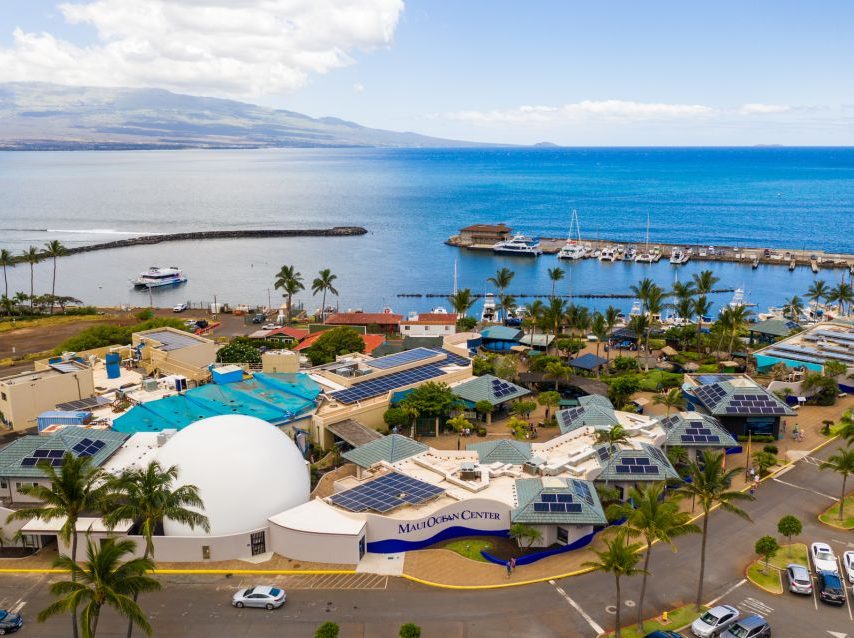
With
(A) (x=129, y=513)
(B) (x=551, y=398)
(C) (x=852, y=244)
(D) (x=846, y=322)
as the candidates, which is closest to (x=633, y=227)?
(C) (x=852, y=244)

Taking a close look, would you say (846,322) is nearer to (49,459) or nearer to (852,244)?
(49,459)

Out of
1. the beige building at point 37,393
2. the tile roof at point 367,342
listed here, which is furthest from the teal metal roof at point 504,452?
the beige building at point 37,393

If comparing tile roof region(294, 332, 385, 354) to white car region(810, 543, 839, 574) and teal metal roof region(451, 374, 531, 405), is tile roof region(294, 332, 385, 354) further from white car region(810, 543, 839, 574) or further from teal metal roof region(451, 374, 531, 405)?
white car region(810, 543, 839, 574)

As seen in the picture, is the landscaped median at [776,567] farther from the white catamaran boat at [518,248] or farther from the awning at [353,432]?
the white catamaran boat at [518,248]

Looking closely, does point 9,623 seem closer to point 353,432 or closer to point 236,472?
point 236,472

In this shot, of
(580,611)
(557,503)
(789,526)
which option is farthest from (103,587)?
(789,526)

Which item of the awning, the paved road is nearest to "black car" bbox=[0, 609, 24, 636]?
the paved road

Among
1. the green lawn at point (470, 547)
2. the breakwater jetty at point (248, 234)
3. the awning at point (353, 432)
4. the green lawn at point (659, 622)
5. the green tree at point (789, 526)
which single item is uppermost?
the breakwater jetty at point (248, 234)
